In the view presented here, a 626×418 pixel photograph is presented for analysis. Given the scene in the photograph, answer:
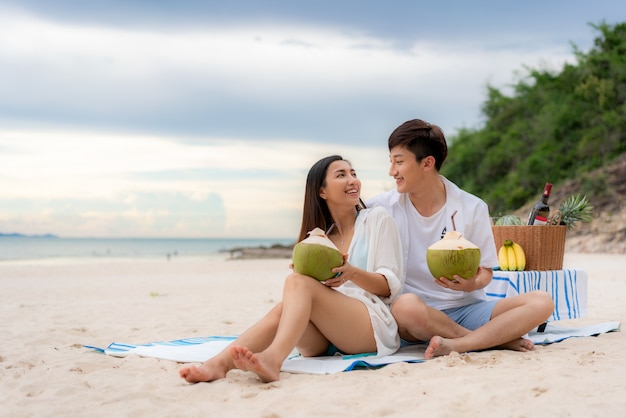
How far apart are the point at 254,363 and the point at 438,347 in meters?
1.15

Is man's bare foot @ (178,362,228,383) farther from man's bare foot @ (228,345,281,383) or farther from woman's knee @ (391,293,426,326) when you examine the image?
woman's knee @ (391,293,426,326)

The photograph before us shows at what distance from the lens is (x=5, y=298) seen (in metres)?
9.72

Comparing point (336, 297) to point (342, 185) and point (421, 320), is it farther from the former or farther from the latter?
point (342, 185)

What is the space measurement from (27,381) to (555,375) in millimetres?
2764

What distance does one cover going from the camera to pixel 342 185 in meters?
4.11

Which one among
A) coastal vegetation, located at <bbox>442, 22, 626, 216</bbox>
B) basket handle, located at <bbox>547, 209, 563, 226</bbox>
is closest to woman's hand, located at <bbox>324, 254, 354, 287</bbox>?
basket handle, located at <bbox>547, 209, 563, 226</bbox>

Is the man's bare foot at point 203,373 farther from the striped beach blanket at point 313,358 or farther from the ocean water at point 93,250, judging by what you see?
the ocean water at point 93,250

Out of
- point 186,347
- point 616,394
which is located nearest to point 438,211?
point 616,394

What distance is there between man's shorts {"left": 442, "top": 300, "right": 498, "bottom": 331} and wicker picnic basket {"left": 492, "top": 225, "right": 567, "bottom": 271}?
44.9 inches

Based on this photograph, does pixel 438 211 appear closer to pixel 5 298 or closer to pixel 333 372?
pixel 333 372

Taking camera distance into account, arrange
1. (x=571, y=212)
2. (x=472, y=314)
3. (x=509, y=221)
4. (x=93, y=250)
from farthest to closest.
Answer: (x=93, y=250) → (x=509, y=221) → (x=571, y=212) → (x=472, y=314)

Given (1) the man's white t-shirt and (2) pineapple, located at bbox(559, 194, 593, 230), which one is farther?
(2) pineapple, located at bbox(559, 194, 593, 230)

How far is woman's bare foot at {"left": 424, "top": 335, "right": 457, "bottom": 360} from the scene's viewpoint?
399 cm

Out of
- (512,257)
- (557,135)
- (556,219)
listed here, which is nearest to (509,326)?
(512,257)
